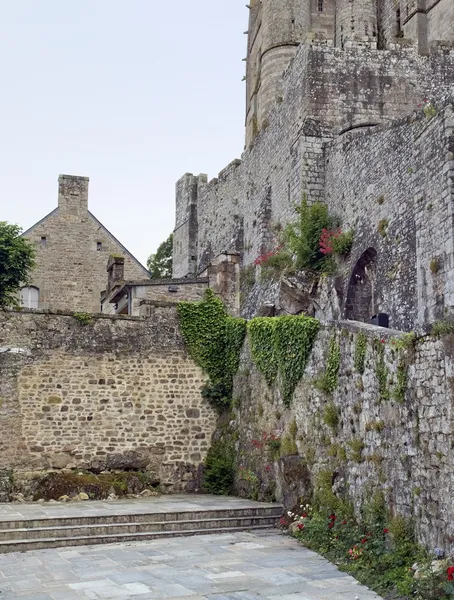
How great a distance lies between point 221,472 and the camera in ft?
51.1

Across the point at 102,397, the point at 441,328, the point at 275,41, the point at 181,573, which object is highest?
the point at 275,41

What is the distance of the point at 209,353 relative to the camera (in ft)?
54.5

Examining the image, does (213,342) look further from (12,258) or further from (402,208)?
(12,258)

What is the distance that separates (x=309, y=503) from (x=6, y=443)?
610cm

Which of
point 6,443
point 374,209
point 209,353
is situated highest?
point 374,209

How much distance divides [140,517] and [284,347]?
12.2ft

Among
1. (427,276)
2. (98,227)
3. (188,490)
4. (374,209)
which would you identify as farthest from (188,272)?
(427,276)

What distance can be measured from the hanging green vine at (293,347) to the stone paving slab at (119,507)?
6.73 feet

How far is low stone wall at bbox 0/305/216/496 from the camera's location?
15.1m

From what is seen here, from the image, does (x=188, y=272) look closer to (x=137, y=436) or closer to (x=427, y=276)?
(x=137, y=436)

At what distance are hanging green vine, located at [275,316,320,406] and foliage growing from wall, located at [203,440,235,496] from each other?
2.78 m

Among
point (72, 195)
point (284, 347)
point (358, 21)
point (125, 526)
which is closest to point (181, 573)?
point (125, 526)

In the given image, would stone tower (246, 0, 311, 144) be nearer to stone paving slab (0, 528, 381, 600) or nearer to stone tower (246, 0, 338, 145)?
stone tower (246, 0, 338, 145)

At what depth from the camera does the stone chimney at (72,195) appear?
27609 mm
